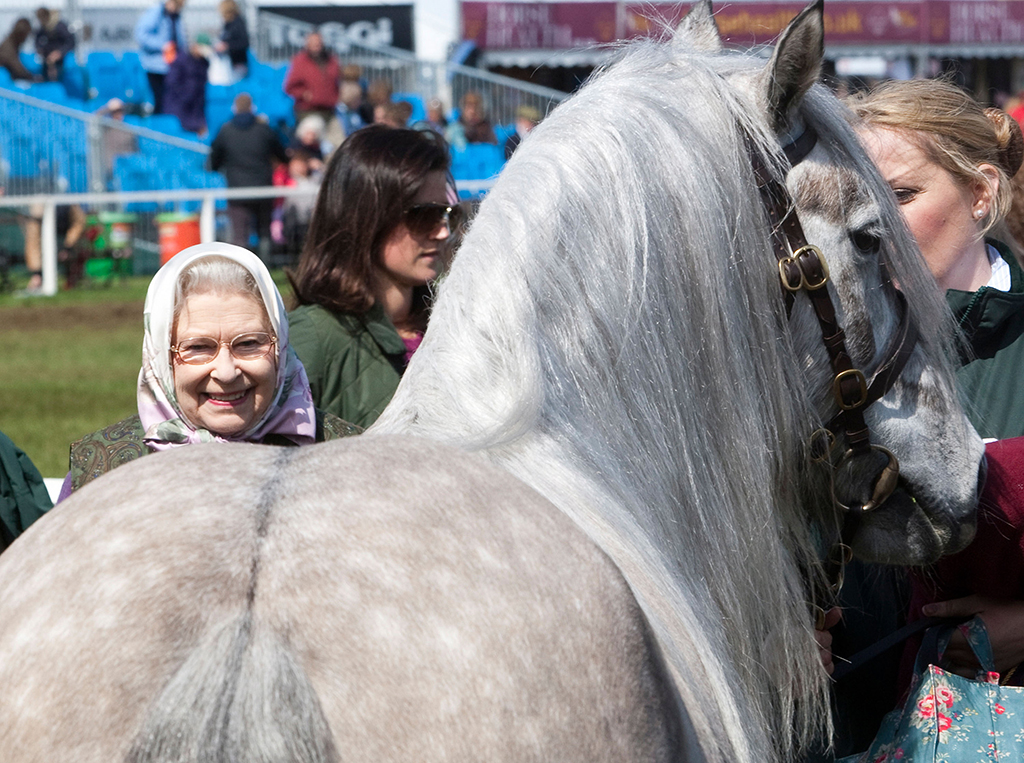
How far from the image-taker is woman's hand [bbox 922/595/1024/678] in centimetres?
212

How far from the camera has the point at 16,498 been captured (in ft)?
8.77

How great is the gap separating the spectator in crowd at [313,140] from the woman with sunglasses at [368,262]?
41.5 feet

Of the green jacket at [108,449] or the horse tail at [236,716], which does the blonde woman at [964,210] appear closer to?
the green jacket at [108,449]

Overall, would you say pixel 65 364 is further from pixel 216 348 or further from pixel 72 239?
pixel 216 348

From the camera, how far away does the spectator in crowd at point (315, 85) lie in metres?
18.2

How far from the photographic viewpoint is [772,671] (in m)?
1.86

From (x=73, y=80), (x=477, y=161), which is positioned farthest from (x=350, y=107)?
(x=73, y=80)

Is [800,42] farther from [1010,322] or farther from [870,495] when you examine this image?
[1010,322]

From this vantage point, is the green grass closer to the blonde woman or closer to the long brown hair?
the long brown hair

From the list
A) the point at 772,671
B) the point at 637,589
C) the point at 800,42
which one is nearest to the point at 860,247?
the point at 800,42

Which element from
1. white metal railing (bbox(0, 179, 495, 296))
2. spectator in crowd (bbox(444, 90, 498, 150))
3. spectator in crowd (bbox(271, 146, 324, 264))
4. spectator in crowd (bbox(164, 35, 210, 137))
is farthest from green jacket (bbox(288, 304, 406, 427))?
spectator in crowd (bbox(164, 35, 210, 137))

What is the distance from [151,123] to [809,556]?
59.5 ft

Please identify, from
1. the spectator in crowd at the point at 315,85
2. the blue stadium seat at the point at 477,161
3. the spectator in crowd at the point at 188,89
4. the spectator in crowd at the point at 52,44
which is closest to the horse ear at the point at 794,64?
the blue stadium seat at the point at 477,161

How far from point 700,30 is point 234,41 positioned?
1883 cm
